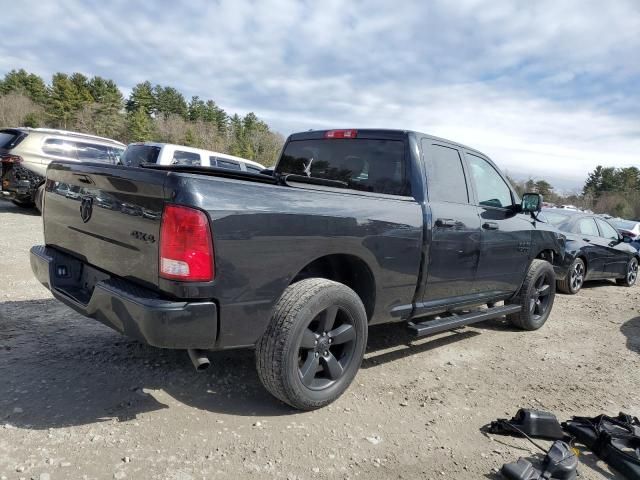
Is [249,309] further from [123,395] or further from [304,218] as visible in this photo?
[123,395]

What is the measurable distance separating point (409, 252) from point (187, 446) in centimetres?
200

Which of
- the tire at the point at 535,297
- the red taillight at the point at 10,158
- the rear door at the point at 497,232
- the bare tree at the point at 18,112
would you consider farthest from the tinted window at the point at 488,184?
the bare tree at the point at 18,112

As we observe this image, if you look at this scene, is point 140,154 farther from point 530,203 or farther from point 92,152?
point 530,203

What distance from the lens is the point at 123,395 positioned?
9.76 ft

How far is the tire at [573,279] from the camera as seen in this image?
7931mm

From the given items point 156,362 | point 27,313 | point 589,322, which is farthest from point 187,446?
point 589,322

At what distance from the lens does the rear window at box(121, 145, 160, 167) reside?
941 cm

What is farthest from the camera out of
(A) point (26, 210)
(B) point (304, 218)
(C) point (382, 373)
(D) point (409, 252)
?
(A) point (26, 210)

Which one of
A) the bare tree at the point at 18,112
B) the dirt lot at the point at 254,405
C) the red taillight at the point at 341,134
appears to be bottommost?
the dirt lot at the point at 254,405

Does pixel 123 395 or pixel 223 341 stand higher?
pixel 223 341

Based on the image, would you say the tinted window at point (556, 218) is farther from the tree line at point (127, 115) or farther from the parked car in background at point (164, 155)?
the tree line at point (127, 115)

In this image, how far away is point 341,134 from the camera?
13.6 ft

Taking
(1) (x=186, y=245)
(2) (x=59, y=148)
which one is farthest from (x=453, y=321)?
(2) (x=59, y=148)

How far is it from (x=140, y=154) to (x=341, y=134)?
272 inches
